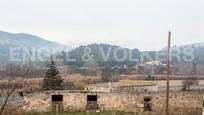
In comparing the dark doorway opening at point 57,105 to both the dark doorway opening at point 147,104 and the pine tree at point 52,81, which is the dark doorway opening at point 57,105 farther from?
the pine tree at point 52,81

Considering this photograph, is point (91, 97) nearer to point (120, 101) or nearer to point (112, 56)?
point (120, 101)

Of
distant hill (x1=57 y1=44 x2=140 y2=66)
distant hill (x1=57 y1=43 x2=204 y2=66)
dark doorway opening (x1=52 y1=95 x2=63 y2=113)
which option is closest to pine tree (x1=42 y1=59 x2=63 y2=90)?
dark doorway opening (x1=52 y1=95 x2=63 y2=113)

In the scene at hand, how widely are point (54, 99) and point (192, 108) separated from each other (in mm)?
10780

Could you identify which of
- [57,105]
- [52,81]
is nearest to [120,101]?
[57,105]

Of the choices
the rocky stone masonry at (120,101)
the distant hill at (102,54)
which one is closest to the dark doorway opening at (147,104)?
the rocky stone masonry at (120,101)

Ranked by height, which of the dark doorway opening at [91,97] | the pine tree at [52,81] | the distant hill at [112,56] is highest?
the distant hill at [112,56]

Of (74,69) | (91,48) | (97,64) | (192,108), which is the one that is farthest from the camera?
(91,48)

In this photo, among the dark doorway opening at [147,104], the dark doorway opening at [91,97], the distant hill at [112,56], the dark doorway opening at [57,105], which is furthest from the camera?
the distant hill at [112,56]

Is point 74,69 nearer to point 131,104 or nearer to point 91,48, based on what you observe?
point 91,48

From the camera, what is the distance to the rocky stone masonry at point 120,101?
30062 millimetres

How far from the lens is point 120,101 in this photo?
100ft

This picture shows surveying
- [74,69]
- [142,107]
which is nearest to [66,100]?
[142,107]

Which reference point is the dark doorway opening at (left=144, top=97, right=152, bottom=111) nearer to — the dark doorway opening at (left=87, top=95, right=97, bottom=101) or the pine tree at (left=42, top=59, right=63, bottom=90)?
the dark doorway opening at (left=87, top=95, right=97, bottom=101)

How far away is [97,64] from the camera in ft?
375
